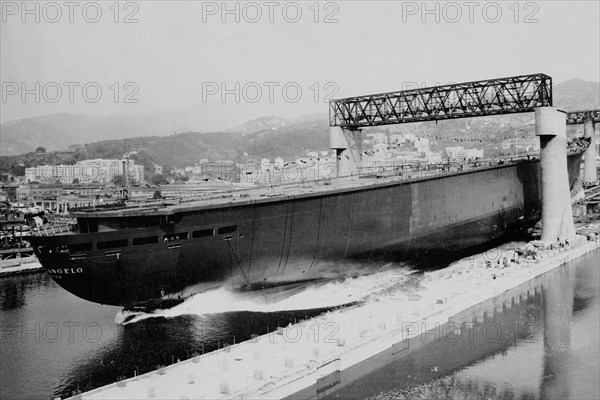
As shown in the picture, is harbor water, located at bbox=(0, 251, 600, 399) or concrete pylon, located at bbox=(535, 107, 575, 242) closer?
harbor water, located at bbox=(0, 251, 600, 399)

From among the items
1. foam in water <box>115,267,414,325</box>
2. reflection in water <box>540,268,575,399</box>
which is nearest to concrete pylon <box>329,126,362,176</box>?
foam in water <box>115,267,414,325</box>

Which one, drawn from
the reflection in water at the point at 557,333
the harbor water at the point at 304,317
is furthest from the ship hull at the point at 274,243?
the reflection in water at the point at 557,333

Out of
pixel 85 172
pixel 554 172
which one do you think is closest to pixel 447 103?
pixel 554 172

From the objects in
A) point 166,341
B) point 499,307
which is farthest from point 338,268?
point 166,341

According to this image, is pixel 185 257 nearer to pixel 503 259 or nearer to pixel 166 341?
pixel 166 341

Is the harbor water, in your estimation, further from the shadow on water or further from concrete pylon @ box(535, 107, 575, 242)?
concrete pylon @ box(535, 107, 575, 242)

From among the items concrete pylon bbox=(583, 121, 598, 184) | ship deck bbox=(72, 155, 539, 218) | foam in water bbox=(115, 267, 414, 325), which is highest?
concrete pylon bbox=(583, 121, 598, 184)

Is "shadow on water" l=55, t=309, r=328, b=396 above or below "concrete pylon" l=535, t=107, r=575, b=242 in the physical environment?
below
